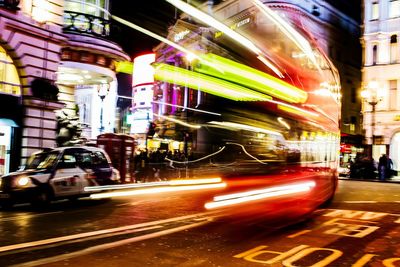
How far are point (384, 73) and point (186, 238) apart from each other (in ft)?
119

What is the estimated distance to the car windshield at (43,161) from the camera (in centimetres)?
1353

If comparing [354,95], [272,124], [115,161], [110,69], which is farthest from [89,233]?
[354,95]

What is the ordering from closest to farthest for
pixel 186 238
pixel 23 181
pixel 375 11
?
pixel 186 238 < pixel 23 181 < pixel 375 11

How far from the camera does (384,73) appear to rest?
3991 cm

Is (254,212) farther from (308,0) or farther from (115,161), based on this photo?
(308,0)

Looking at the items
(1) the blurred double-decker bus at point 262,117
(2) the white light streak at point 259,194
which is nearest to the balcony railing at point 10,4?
(1) the blurred double-decker bus at point 262,117

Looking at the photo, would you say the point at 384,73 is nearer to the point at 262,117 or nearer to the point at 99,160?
the point at 99,160

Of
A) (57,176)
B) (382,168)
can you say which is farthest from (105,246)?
(382,168)

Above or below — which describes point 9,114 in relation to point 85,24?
below

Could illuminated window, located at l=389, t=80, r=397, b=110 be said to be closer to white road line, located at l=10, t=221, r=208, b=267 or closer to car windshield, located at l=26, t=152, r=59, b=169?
car windshield, located at l=26, t=152, r=59, b=169

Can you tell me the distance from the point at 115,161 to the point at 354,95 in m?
39.6

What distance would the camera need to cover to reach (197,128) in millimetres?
12109

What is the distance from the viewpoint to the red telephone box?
20250 mm

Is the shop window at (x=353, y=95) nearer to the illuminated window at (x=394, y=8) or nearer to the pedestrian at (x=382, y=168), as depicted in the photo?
the illuminated window at (x=394, y=8)
